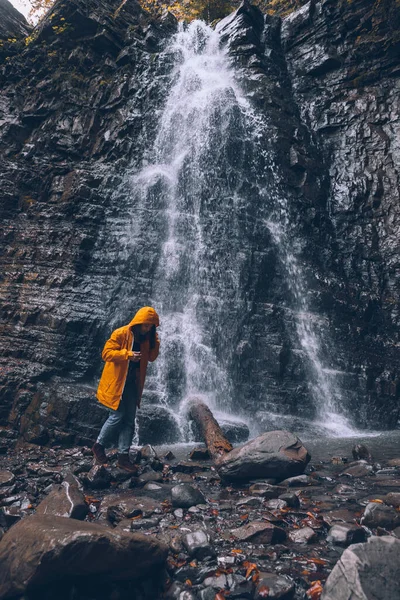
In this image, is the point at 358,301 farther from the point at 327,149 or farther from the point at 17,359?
the point at 17,359

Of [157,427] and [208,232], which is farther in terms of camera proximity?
[208,232]

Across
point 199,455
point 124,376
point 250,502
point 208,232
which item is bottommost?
point 199,455

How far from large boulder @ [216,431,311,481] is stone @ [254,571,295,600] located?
2.31 metres

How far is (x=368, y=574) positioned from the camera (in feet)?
8.21

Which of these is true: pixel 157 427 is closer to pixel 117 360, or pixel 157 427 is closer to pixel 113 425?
pixel 113 425

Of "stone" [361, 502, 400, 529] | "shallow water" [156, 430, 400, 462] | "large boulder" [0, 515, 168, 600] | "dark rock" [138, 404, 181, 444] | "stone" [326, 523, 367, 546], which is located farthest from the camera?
"dark rock" [138, 404, 181, 444]

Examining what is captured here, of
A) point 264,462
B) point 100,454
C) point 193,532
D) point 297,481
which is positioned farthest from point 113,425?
point 297,481

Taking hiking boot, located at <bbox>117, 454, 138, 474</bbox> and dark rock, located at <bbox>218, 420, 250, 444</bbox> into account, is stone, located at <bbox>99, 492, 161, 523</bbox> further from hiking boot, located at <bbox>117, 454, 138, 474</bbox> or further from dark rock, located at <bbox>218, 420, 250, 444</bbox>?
dark rock, located at <bbox>218, 420, 250, 444</bbox>

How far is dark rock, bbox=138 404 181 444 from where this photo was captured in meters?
8.62

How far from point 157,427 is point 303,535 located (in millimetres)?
5301

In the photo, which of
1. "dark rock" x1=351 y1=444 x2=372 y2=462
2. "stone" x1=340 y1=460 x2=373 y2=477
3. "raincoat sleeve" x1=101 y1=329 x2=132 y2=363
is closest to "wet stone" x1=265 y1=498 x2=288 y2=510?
"stone" x1=340 y1=460 x2=373 y2=477

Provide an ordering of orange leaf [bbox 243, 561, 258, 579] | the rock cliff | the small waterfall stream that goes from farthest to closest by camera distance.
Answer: the small waterfall stream
the rock cliff
orange leaf [bbox 243, 561, 258, 579]

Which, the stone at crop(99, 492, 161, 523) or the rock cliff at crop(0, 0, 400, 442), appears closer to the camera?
the stone at crop(99, 492, 161, 523)

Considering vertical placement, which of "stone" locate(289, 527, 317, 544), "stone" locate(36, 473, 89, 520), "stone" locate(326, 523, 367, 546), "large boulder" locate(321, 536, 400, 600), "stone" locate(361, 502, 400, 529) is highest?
"large boulder" locate(321, 536, 400, 600)
